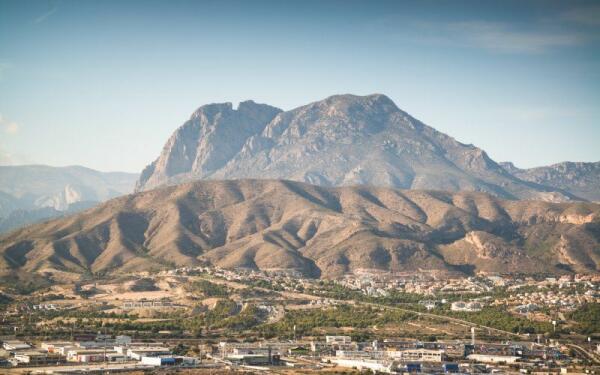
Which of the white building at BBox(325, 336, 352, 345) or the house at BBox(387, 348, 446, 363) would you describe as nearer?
the house at BBox(387, 348, 446, 363)

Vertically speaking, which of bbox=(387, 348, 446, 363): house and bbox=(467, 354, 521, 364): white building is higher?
bbox=(387, 348, 446, 363): house

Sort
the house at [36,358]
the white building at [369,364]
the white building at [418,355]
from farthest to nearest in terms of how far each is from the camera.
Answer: the white building at [418,355] < the white building at [369,364] < the house at [36,358]

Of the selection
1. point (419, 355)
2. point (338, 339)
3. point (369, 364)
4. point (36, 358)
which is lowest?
point (369, 364)

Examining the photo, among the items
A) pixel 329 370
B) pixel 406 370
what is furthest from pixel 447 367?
pixel 329 370

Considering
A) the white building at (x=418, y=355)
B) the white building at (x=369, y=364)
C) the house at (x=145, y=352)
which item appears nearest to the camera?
the white building at (x=369, y=364)

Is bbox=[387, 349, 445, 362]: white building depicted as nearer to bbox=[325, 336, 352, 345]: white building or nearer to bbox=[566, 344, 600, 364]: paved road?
bbox=[325, 336, 352, 345]: white building

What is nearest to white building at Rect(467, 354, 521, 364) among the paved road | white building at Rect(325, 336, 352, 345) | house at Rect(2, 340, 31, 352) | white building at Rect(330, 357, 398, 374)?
the paved road

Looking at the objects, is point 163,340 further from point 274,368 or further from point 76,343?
point 274,368

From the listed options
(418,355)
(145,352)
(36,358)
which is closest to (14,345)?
(36,358)

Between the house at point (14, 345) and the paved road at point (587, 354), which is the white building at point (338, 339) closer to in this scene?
the paved road at point (587, 354)

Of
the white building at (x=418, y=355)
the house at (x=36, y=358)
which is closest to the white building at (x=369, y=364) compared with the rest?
the white building at (x=418, y=355)

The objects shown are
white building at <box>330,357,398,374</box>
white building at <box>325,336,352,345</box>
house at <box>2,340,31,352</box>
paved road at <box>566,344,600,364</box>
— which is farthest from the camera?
white building at <box>325,336,352,345</box>

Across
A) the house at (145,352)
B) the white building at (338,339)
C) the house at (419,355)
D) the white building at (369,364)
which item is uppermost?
the white building at (338,339)

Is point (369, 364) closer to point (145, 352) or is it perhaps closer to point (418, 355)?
point (418, 355)
